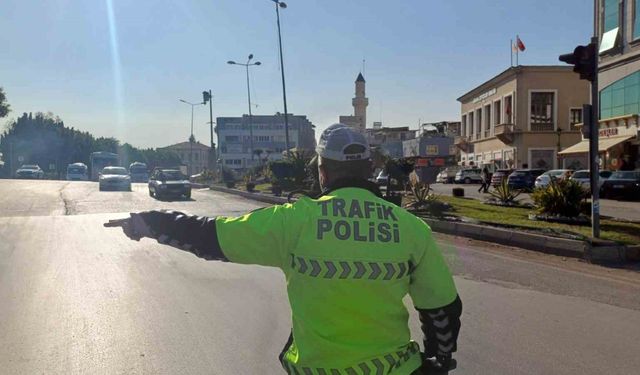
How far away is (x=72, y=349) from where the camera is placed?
15.8ft

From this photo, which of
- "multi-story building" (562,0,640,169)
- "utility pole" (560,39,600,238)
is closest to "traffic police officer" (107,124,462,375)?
"utility pole" (560,39,600,238)

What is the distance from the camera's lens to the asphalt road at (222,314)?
4574 mm

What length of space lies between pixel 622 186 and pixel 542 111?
3124 centimetres

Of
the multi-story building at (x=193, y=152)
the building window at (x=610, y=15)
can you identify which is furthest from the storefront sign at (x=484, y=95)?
the multi-story building at (x=193, y=152)

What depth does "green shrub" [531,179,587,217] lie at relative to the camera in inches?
542

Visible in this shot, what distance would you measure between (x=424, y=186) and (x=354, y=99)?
49824 millimetres

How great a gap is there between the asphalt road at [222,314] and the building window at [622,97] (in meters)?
28.9

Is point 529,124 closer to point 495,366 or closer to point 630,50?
point 630,50

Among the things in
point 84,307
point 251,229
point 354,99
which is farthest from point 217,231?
point 354,99

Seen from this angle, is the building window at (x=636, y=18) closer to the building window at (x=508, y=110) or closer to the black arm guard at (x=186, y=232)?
the building window at (x=508, y=110)

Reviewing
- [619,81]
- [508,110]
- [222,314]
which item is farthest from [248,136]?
[222,314]

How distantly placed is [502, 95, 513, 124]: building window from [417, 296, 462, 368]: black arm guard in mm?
57344

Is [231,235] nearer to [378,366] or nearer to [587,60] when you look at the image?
[378,366]

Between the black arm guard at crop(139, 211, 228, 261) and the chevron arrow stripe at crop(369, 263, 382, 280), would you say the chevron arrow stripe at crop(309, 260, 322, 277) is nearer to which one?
the chevron arrow stripe at crop(369, 263, 382, 280)
